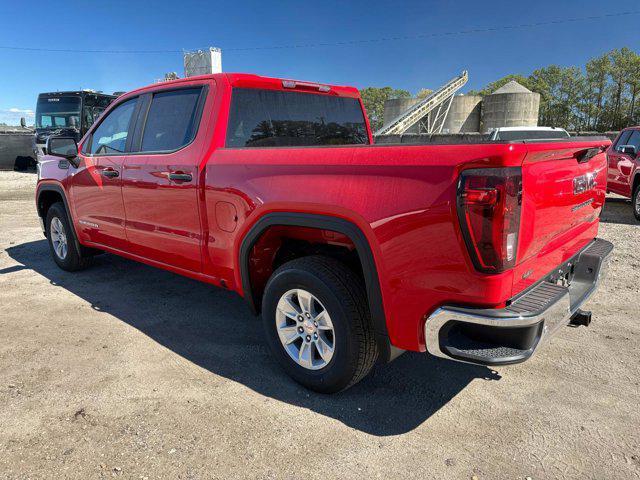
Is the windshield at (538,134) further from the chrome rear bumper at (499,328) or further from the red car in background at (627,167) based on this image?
the red car in background at (627,167)

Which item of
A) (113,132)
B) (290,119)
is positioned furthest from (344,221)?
(113,132)

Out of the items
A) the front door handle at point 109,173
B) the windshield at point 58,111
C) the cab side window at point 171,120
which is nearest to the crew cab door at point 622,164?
the cab side window at point 171,120

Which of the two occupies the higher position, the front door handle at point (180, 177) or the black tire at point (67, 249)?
the front door handle at point (180, 177)

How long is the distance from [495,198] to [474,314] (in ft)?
1.72

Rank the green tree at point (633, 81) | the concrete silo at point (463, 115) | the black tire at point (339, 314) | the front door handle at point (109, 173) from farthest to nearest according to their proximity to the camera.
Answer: the green tree at point (633, 81)
the concrete silo at point (463, 115)
the front door handle at point (109, 173)
the black tire at point (339, 314)

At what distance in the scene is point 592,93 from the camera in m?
78.4

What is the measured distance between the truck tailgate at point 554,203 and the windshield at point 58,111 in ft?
60.5

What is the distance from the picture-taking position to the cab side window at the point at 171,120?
142 inches

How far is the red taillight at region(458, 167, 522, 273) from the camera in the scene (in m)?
2.04

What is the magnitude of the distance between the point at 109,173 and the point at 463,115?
1737 inches

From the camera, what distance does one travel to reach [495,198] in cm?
204

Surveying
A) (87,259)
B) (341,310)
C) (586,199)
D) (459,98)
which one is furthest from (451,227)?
(459,98)

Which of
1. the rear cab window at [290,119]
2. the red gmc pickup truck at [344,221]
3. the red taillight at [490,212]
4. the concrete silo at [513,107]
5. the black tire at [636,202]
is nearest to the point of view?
the red taillight at [490,212]

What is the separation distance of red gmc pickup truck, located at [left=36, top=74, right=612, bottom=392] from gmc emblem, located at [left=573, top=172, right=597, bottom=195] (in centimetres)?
2
